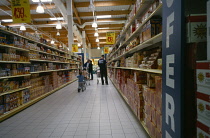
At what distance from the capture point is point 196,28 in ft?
3.61

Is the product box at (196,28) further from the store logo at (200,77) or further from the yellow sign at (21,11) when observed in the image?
the yellow sign at (21,11)

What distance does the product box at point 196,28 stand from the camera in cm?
109

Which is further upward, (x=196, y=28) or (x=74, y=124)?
(x=196, y=28)

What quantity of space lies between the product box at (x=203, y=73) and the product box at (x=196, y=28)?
267mm

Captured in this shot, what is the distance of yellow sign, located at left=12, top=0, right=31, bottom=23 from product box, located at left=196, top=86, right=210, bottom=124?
579 centimetres

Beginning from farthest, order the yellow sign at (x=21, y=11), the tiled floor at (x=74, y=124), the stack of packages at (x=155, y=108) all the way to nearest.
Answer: the yellow sign at (x=21, y=11), the tiled floor at (x=74, y=124), the stack of packages at (x=155, y=108)

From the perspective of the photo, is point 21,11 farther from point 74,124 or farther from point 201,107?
point 201,107

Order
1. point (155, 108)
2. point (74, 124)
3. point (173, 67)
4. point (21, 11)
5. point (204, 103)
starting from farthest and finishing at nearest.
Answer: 1. point (21, 11)
2. point (74, 124)
3. point (155, 108)
4. point (173, 67)
5. point (204, 103)

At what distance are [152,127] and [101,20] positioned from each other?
12.8 metres

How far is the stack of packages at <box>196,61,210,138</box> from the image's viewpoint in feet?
2.85

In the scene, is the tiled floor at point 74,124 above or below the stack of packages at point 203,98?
below

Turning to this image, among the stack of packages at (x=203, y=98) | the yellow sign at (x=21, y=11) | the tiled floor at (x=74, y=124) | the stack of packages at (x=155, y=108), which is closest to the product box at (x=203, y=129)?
the stack of packages at (x=203, y=98)

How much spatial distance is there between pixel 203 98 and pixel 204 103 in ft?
0.11

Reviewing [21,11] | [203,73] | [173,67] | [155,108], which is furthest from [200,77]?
[21,11]
